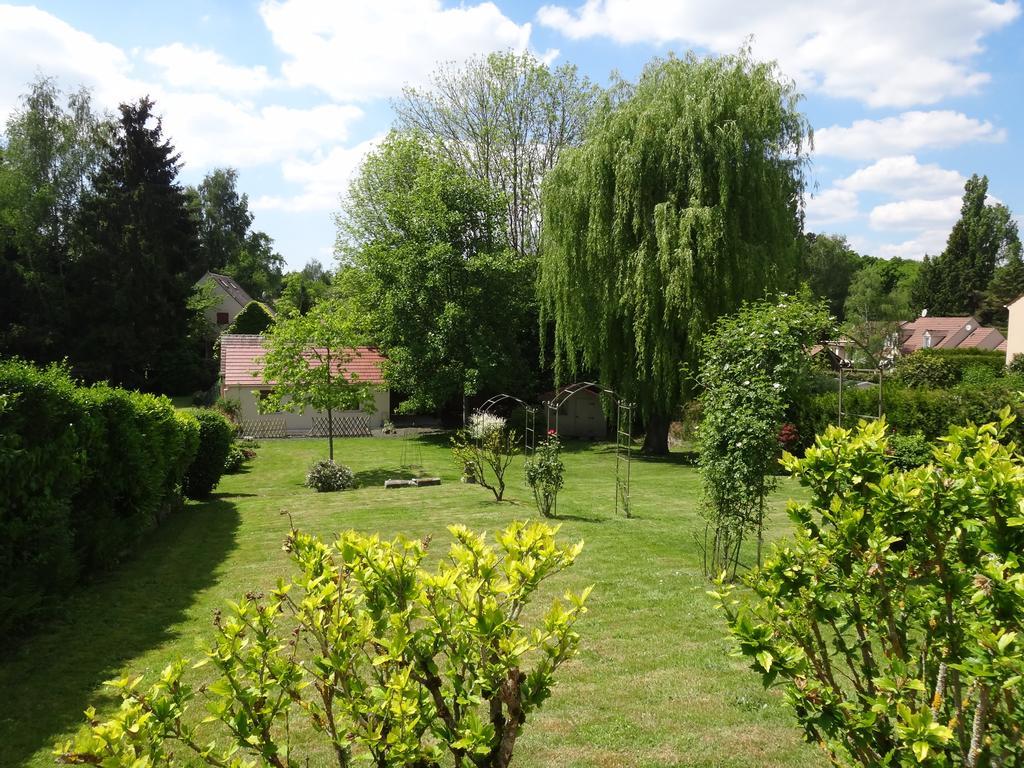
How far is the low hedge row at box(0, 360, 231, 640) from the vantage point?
6.54 metres

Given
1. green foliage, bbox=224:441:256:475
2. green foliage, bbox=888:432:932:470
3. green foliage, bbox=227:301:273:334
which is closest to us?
green foliage, bbox=888:432:932:470

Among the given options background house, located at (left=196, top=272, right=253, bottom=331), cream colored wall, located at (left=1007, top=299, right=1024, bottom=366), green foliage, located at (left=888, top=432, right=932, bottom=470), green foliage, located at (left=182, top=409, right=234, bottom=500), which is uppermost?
background house, located at (left=196, top=272, right=253, bottom=331)

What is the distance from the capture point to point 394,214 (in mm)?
28297

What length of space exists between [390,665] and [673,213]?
17.8m

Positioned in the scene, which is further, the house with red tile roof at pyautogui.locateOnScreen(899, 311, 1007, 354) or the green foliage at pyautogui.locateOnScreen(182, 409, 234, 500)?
the house with red tile roof at pyautogui.locateOnScreen(899, 311, 1007, 354)

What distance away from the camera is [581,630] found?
6.57 metres

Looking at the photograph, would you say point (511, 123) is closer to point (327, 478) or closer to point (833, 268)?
point (327, 478)

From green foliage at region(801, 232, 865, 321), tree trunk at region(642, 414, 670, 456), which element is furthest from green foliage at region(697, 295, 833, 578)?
green foliage at region(801, 232, 865, 321)

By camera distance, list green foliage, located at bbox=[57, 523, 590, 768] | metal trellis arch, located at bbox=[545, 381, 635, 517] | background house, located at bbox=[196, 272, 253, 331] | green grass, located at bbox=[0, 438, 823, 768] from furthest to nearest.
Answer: background house, located at bbox=[196, 272, 253, 331], metal trellis arch, located at bbox=[545, 381, 635, 517], green grass, located at bbox=[0, 438, 823, 768], green foliage, located at bbox=[57, 523, 590, 768]

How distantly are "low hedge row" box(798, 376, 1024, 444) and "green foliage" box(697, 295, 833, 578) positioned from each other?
8.85 meters

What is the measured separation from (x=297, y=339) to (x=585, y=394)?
1295 cm

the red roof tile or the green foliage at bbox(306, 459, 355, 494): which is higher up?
the red roof tile

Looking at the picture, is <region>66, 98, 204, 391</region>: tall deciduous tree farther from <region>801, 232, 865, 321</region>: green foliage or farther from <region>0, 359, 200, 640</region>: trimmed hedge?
<region>801, 232, 865, 321</region>: green foliage

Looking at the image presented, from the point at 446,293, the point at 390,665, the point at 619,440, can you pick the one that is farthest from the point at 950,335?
the point at 390,665
